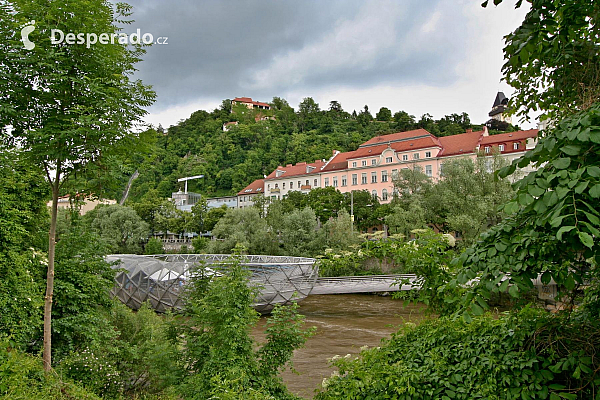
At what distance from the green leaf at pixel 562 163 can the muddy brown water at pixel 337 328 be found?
3363 mm

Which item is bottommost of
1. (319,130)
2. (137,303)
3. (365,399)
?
(137,303)

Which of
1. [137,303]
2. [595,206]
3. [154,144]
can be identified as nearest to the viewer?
[595,206]

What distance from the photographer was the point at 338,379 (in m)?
5.00

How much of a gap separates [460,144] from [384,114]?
221ft

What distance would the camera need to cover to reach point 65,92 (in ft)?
17.8

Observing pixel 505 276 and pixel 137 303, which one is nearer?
pixel 505 276

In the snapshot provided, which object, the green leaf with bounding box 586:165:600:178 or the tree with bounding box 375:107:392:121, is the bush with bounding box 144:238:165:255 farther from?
the tree with bounding box 375:107:392:121

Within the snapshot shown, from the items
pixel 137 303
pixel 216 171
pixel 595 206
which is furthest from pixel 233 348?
pixel 216 171

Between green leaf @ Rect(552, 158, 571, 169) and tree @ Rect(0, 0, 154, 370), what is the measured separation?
188 inches

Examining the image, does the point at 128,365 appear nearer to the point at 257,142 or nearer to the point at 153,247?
the point at 153,247

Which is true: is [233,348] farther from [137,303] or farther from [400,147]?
[400,147]

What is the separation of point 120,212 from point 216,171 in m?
47.4

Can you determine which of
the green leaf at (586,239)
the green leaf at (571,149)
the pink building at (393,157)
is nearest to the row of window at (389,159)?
the pink building at (393,157)

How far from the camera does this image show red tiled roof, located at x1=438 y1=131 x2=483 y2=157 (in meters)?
52.1
